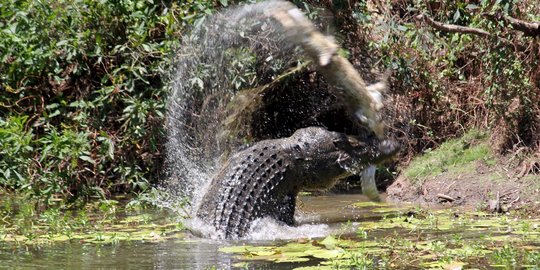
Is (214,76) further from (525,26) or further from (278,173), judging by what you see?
(525,26)

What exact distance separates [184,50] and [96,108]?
4.10 ft

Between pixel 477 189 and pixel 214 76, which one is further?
pixel 214 76

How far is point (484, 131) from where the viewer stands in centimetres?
982

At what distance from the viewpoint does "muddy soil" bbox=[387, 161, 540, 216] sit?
8.19m

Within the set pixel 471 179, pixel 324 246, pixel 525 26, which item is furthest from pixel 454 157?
pixel 324 246

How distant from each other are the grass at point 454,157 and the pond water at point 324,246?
4.91ft

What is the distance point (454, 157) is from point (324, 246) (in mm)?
3814

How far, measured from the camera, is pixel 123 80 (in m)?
10.5

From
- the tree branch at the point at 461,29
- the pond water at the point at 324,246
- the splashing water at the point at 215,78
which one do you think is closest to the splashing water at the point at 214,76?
the splashing water at the point at 215,78

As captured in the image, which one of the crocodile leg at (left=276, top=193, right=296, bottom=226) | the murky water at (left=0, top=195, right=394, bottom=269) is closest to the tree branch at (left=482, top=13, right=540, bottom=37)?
the murky water at (left=0, top=195, right=394, bottom=269)

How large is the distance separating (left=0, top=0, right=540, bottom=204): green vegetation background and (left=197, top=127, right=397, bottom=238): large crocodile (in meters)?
2.54

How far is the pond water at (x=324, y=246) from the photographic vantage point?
557 cm

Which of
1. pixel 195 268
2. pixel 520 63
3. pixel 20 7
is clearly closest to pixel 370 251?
pixel 195 268

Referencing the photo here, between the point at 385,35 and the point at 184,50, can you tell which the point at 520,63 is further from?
the point at 184,50
